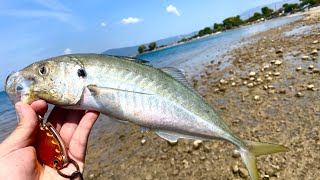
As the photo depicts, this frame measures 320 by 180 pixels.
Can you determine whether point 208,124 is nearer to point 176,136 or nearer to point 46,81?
point 176,136

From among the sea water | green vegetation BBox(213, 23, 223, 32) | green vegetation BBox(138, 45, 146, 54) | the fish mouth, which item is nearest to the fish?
the fish mouth

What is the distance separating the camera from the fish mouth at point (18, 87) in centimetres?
328

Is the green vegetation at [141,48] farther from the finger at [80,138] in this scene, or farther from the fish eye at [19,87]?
the fish eye at [19,87]

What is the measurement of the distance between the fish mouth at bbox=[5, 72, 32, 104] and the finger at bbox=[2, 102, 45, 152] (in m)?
0.13

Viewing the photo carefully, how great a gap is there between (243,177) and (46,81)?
408cm

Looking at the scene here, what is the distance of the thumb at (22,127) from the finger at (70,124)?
1.96ft

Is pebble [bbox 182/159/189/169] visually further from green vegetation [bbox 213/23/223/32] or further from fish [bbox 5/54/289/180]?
green vegetation [bbox 213/23/223/32]

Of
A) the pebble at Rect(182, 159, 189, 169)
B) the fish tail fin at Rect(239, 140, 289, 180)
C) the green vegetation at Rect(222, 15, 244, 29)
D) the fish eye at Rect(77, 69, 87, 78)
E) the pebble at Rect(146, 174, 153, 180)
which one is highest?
the fish eye at Rect(77, 69, 87, 78)

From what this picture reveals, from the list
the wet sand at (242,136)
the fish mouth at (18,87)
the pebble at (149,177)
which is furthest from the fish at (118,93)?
the pebble at (149,177)

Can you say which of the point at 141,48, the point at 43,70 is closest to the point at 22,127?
the point at 43,70

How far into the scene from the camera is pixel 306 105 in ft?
26.1

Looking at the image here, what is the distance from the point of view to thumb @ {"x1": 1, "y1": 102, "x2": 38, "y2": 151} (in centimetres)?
318

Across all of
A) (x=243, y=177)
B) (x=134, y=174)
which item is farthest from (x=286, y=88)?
(x=134, y=174)

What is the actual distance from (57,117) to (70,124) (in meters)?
0.23
